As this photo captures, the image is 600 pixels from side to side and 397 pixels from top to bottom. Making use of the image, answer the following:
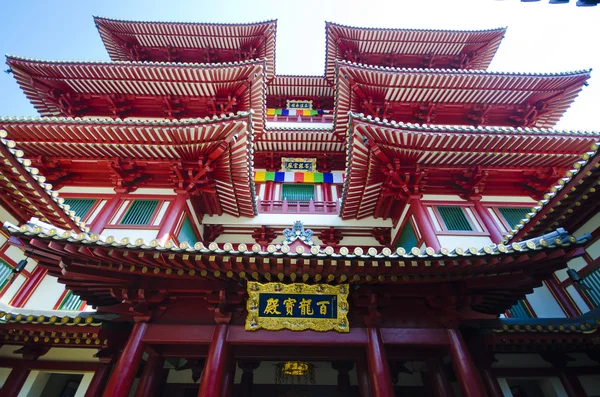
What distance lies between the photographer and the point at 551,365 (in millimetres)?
7188

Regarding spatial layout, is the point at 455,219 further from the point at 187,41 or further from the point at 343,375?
the point at 187,41

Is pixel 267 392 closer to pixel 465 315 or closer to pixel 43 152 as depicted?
pixel 465 315

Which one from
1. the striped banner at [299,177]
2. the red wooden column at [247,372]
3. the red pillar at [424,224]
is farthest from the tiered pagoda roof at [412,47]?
the red wooden column at [247,372]

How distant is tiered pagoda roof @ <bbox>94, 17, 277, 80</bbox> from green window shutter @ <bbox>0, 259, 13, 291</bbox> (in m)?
14.1

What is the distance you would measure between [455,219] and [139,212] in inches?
424

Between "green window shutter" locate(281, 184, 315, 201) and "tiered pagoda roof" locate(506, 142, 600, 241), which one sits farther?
"green window shutter" locate(281, 184, 315, 201)

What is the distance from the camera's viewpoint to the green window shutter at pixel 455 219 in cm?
1007

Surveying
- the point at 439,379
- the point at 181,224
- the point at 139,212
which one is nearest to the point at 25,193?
the point at 139,212

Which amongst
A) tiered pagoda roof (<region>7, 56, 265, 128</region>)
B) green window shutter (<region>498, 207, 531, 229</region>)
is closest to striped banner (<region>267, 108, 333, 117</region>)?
tiered pagoda roof (<region>7, 56, 265, 128</region>)

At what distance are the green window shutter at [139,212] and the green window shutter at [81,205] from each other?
1.41 metres

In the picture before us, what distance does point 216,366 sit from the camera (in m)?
5.64

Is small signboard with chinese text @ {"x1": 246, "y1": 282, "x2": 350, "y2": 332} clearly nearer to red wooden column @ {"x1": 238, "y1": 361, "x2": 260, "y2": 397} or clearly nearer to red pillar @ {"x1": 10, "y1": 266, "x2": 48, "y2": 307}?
red wooden column @ {"x1": 238, "y1": 361, "x2": 260, "y2": 397}

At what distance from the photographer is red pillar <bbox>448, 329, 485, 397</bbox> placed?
18.0 feet

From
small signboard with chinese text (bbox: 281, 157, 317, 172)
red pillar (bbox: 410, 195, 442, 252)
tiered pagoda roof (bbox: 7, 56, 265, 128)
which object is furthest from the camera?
small signboard with chinese text (bbox: 281, 157, 317, 172)
